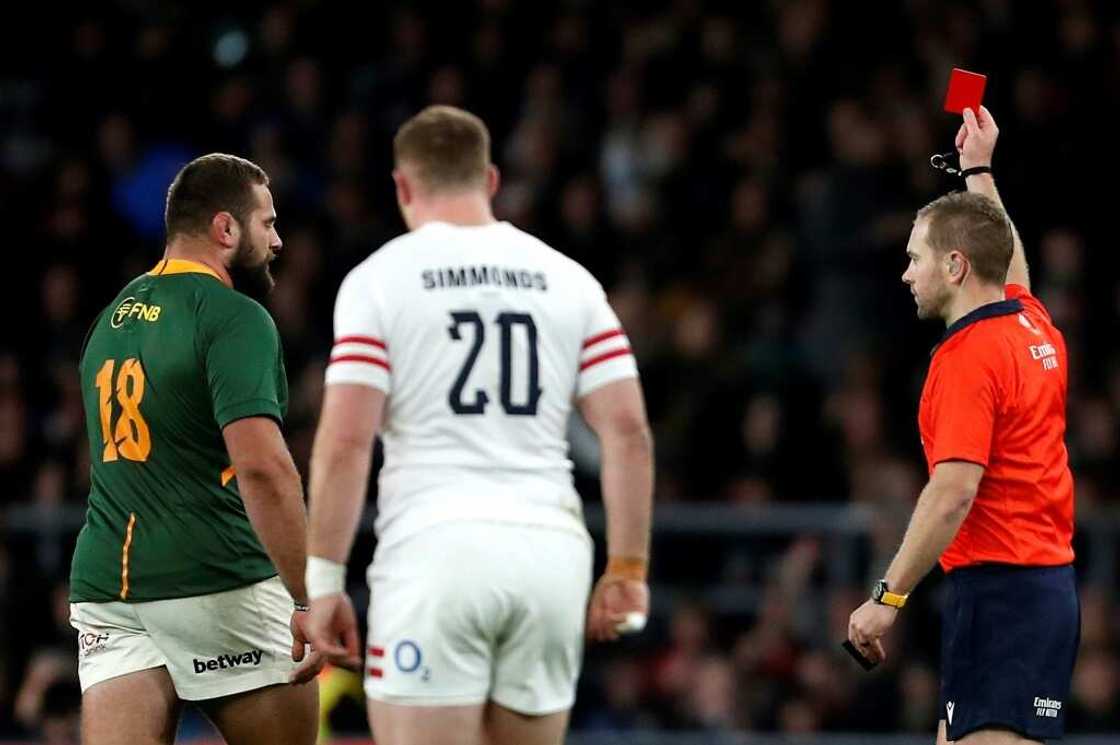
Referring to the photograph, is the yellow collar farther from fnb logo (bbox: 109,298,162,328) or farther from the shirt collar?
the shirt collar

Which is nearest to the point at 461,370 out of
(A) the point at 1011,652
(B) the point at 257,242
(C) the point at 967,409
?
(B) the point at 257,242

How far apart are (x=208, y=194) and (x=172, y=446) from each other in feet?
2.53

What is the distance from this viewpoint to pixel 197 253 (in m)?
6.38

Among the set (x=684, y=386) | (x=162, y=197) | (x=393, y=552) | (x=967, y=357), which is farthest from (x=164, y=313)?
(x=162, y=197)

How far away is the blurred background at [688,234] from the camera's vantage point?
11.5m

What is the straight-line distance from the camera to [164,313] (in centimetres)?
622

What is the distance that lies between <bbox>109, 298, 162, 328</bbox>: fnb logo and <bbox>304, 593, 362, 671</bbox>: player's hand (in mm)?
1312

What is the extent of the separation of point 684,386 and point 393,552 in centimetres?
726

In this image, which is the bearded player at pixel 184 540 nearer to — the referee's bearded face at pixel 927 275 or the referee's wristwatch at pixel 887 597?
the referee's wristwatch at pixel 887 597

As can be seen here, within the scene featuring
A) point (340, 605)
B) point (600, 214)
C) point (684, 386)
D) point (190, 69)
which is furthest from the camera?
point (190, 69)

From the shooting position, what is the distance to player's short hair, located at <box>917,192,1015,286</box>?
246 inches

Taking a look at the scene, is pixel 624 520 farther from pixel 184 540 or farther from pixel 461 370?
pixel 184 540

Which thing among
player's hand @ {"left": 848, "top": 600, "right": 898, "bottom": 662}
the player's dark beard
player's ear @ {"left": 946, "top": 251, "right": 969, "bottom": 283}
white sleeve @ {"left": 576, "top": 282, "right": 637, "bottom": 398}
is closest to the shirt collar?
player's ear @ {"left": 946, "top": 251, "right": 969, "bottom": 283}

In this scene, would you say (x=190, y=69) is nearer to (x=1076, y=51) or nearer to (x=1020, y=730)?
(x=1076, y=51)
